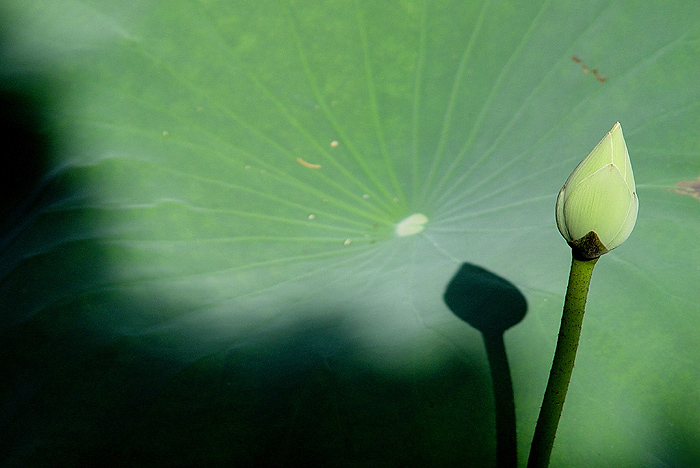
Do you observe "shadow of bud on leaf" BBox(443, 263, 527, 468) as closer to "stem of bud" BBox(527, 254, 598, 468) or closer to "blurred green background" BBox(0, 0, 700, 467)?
"blurred green background" BBox(0, 0, 700, 467)

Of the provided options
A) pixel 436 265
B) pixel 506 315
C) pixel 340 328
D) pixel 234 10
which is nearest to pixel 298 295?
pixel 340 328

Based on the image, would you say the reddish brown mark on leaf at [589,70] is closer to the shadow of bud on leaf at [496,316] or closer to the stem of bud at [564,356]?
the shadow of bud on leaf at [496,316]

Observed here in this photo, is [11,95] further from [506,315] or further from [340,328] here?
[506,315]

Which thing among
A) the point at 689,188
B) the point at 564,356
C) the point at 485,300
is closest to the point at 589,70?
the point at 689,188

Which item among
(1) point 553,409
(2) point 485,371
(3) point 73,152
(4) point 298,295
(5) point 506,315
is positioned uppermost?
(3) point 73,152

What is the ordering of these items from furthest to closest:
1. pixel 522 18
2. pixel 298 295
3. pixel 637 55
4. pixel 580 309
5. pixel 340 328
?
pixel 522 18 < pixel 637 55 < pixel 298 295 < pixel 340 328 < pixel 580 309
